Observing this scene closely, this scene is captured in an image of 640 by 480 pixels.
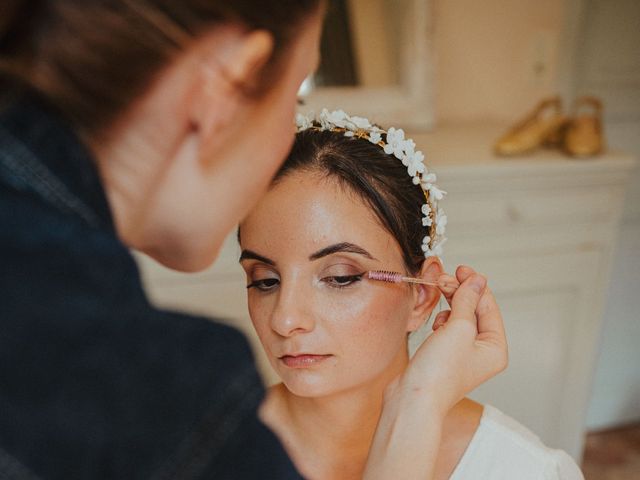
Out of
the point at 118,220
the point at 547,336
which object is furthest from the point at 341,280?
the point at 547,336

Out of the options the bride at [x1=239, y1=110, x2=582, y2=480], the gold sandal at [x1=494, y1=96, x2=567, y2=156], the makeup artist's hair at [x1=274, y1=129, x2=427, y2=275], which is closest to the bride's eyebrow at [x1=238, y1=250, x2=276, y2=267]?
the bride at [x1=239, y1=110, x2=582, y2=480]

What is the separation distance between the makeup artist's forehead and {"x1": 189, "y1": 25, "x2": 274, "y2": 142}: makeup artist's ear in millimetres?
537

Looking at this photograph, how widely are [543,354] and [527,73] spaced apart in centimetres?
96

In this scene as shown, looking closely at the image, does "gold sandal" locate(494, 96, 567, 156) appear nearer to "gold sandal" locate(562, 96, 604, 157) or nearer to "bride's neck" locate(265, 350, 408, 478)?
"gold sandal" locate(562, 96, 604, 157)

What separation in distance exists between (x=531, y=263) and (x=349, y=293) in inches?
43.1

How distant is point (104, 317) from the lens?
0.46 metres

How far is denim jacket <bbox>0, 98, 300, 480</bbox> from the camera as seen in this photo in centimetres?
44

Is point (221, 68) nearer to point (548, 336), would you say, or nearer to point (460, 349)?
point (460, 349)

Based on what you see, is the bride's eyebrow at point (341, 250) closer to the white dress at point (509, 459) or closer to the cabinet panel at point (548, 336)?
the white dress at point (509, 459)

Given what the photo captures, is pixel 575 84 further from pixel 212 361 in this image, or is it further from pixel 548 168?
pixel 212 361

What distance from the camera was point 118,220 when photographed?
0.58m

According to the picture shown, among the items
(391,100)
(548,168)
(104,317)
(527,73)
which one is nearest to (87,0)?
(104,317)

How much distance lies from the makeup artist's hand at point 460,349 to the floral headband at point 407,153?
18cm

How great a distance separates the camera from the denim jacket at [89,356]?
44 centimetres
